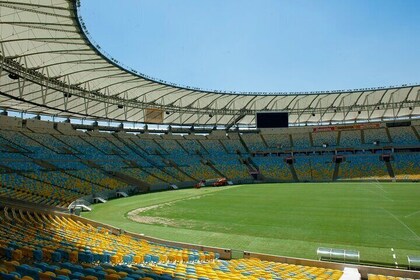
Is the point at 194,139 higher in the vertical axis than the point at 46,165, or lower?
higher

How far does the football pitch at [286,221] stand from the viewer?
663 inches

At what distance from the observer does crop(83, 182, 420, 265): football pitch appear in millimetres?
16844

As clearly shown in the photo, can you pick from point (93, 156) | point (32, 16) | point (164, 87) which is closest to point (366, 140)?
point (164, 87)

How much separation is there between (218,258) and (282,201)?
1784 centimetres

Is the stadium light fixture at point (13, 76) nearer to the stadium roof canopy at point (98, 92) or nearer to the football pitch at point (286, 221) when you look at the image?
the stadium roof canopy at point (98, 92)

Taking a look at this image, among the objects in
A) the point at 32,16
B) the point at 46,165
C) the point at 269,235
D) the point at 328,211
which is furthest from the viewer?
the point at 46,165

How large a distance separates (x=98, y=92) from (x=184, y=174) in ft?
63.6

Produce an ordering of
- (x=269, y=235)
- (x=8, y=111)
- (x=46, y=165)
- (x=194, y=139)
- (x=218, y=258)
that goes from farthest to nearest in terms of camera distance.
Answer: (x=194, y=139) → (x=8, y=111) → (x=46, y=165) → (x=269, y=235) → (x=218, y=258)

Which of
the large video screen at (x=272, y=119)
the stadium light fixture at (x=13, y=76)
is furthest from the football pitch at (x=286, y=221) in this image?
the large video screen at (x=272, y=119)

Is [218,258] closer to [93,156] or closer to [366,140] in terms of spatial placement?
[93,156]

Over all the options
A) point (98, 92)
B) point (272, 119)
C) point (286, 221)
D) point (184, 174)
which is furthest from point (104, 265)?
point (272, 119)

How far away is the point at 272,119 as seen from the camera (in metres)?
57.8

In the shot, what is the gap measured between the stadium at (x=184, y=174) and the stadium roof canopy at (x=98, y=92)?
201 mm

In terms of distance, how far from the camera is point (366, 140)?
58.8 metres
